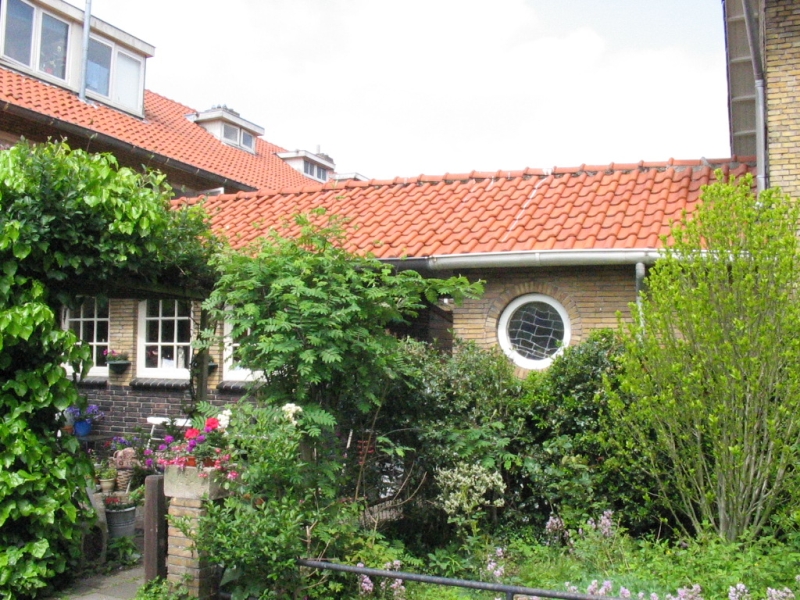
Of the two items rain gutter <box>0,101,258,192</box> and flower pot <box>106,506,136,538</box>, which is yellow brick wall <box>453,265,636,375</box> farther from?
rain gutter <box>0,101,258,192</box>

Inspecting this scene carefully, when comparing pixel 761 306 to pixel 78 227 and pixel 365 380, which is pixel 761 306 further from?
pixel 78 227

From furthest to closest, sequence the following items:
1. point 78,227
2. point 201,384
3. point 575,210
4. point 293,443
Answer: point 575,210 < point 201,384 < point 78,227 < point 293,443

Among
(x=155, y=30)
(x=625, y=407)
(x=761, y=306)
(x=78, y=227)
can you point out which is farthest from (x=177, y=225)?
(x=155, y=30)

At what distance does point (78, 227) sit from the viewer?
595cm

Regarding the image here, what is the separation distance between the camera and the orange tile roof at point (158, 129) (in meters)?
14.8

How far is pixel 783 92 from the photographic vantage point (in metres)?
8.20

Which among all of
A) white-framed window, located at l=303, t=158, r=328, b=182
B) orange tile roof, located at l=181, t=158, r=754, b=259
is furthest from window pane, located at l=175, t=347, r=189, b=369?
white-framed window, located at l=303, t=158, r=328, b=182

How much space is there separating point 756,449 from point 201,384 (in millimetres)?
5440

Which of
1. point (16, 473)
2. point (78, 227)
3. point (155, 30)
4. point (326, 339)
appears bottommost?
point (16, 473)

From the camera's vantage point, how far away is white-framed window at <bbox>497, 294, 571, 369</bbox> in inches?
345

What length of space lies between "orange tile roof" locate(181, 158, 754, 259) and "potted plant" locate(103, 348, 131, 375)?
2924mm

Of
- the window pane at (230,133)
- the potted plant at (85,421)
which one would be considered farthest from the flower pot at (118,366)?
the window pane at (230,133)

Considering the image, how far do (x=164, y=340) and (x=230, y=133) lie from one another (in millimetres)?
13547

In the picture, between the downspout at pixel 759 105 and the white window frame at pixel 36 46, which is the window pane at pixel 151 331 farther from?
the downspout at pixel 759 105
